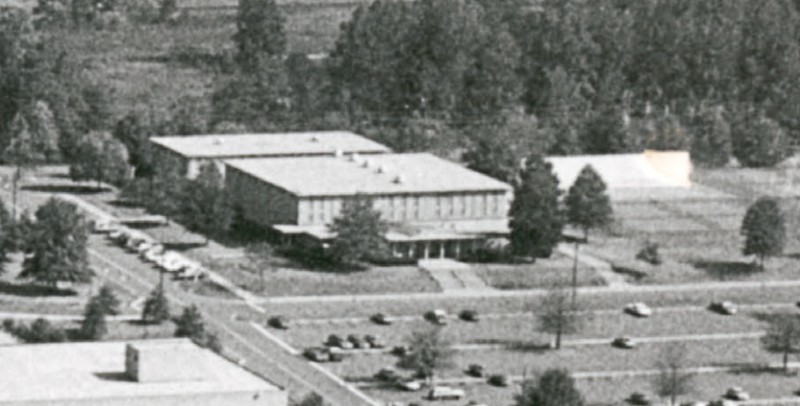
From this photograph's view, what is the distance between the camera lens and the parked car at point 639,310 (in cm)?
11482

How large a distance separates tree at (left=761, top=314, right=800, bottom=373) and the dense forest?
28.1 m

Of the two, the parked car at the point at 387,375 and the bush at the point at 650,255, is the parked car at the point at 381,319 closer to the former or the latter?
the parked car at the point at 387,375

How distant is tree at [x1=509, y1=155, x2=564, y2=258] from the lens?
12181 cm

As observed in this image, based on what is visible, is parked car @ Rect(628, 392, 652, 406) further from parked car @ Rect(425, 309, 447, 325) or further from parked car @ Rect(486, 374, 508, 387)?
parked car @ Rect(425, 309, 447, 325)

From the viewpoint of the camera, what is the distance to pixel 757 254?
124750mm

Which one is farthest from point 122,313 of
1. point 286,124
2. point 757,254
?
point 286,124

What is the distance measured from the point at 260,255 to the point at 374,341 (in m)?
13.9

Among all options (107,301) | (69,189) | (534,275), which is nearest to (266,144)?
(69,189)

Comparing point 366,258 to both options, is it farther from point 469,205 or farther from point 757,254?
point 757,254

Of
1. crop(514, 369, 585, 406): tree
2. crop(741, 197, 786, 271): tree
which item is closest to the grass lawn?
crop(741, 197, 786, 271): tree

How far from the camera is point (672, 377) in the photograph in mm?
Answer: 101062

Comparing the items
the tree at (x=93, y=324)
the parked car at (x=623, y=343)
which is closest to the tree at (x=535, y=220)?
the parked car at (x=623, y=343)

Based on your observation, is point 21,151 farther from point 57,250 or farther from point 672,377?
point 672,377

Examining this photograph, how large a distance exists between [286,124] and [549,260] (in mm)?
30436
